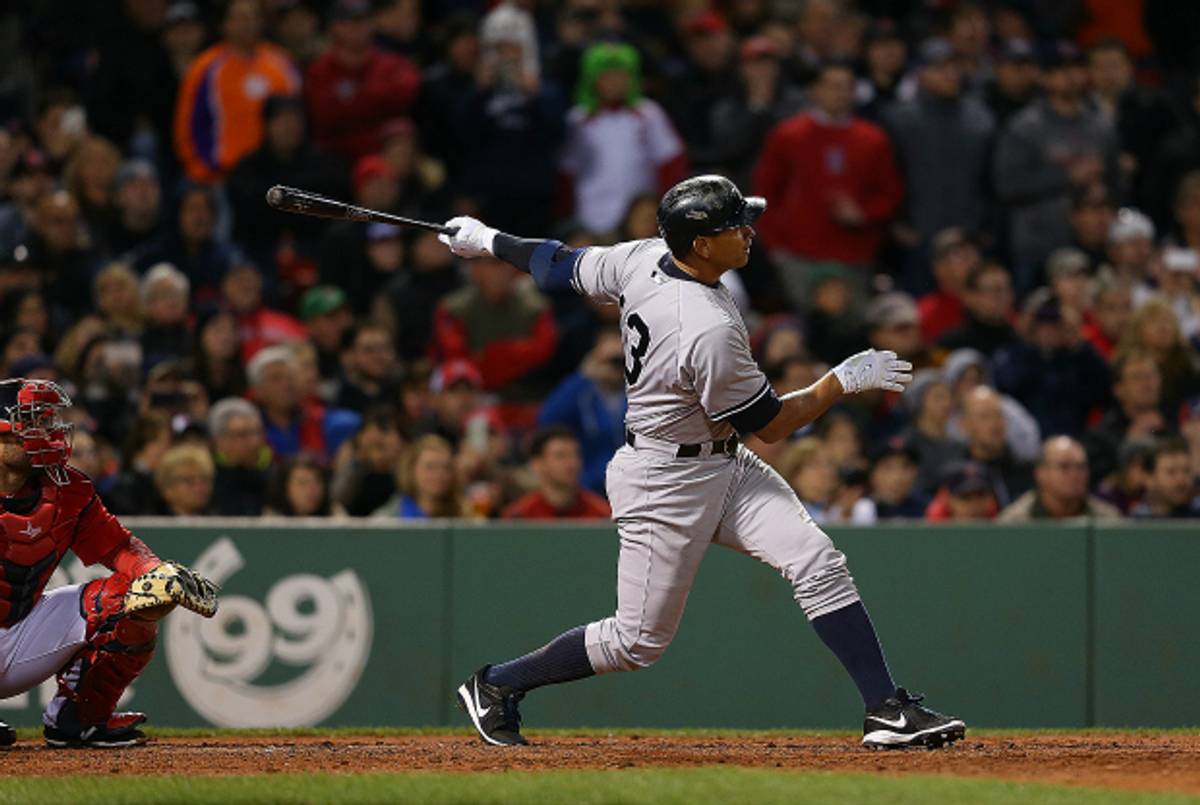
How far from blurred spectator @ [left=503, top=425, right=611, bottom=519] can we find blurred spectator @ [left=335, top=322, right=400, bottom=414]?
1485mm

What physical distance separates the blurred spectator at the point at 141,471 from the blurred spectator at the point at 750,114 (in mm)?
4474

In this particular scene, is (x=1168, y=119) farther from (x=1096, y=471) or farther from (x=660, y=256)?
(x=660, y=256)

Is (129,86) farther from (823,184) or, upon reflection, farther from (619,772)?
(619,772)

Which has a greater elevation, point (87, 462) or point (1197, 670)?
point (87, 462)

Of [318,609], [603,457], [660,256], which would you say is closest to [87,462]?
[318,609]

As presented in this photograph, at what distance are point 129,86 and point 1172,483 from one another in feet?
22.9

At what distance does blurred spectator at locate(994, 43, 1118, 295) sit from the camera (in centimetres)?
1336

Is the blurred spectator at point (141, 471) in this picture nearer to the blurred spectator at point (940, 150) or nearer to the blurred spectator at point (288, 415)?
the blurred spectator at point (288, 415)

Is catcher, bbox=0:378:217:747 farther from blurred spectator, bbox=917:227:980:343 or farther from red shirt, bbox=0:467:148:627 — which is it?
blurred spectator, bbox=917:227:980:343

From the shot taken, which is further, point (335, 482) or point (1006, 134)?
point (1006, 134)

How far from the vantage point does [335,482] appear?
429 inches

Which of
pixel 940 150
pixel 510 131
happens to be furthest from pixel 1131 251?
pixel 510 131

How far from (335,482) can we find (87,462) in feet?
4.60

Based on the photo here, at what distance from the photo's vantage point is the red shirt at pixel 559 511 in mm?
10453
